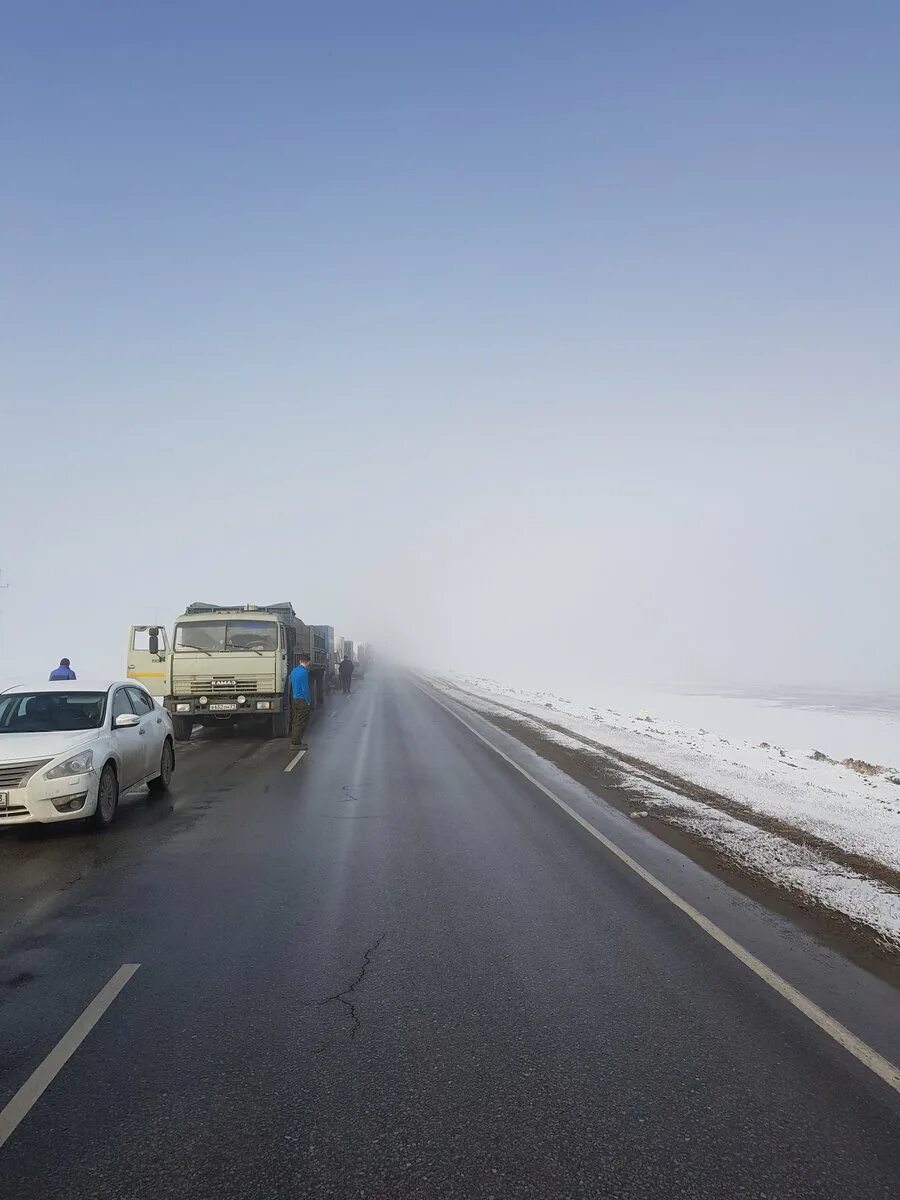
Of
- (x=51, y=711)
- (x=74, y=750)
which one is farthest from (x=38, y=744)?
(x=51, y=711)

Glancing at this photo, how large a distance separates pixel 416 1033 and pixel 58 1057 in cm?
179

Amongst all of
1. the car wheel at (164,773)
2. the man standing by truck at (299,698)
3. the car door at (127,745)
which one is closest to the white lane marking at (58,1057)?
the car door at (127,745)

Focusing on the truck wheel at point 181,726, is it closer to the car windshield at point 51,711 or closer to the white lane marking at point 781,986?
the car windshield at point 51,711

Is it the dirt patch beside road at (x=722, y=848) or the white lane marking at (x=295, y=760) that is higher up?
the white lane marking at (x=295, y=760)

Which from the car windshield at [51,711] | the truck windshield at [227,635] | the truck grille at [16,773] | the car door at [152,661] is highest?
the truck windshield at [227,635]

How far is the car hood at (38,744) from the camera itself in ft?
25.7

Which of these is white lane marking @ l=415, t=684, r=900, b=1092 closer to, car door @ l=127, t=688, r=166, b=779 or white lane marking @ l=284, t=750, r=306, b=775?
car door @ l=127, t=688, r=166, b=779

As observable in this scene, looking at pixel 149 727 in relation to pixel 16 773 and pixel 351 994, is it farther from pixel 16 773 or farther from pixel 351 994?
pixel 351 994

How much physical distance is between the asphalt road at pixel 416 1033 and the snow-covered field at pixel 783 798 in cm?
106

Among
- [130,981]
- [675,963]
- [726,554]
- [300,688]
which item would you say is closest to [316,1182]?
[130,981]

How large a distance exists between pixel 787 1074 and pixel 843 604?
476ft

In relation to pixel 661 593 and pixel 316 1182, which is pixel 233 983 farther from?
pixel 661 593

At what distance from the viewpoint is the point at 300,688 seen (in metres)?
15.5

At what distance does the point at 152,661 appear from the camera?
17.0 metres
